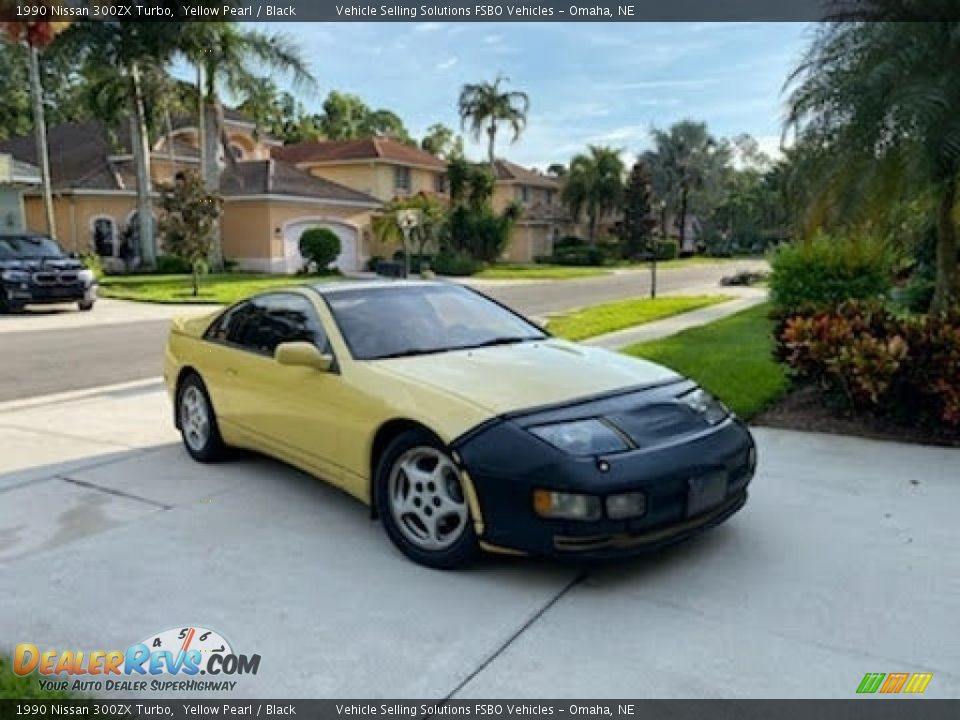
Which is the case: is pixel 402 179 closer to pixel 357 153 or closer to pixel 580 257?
pixel 357 153

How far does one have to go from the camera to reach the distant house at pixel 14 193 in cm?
2472

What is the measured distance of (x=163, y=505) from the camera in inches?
191

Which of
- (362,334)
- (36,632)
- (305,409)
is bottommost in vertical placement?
(36,632)

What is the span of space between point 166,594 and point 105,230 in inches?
1240

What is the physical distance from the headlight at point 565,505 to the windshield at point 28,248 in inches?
695

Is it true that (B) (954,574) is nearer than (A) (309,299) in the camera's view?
Yes

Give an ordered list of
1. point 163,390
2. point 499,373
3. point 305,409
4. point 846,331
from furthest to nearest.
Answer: point 163,390 < point 846,331 < point 305,409 < point 499,373

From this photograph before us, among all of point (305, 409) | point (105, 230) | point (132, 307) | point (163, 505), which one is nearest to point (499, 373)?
point (305, 409)

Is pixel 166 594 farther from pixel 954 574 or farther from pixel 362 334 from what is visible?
pixel 954 574

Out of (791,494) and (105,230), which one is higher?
(105,230)

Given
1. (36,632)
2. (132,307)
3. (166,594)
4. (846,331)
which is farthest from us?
(132,307)

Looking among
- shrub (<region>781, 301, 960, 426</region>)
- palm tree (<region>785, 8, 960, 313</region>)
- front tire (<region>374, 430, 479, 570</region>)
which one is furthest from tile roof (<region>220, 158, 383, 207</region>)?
front tire (<region>374, 430, 479, 570</region>)

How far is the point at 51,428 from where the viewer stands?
6.94m

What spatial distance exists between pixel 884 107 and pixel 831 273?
5.68m
